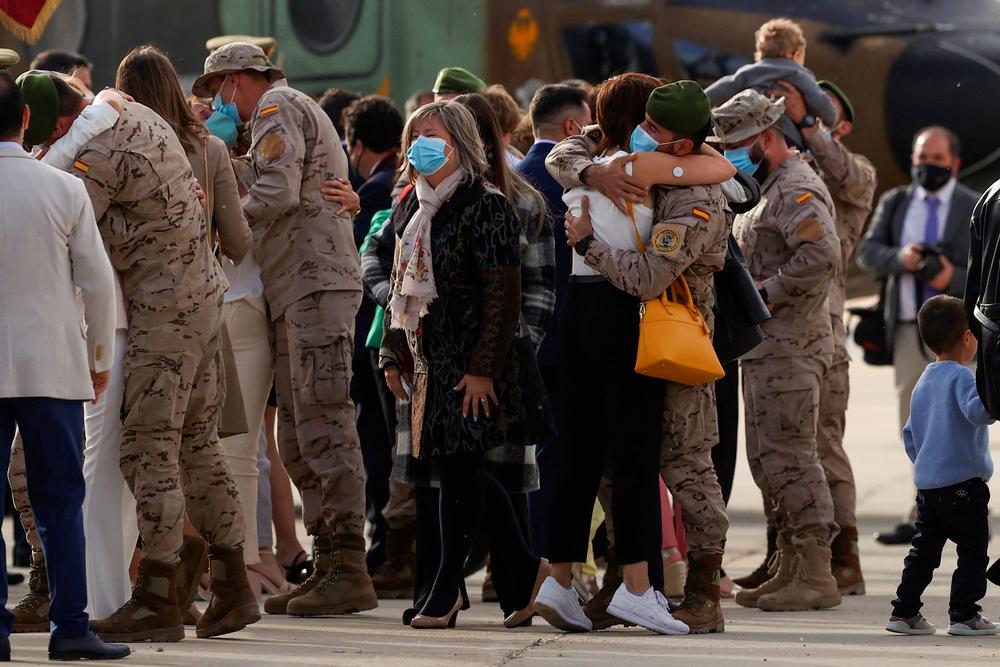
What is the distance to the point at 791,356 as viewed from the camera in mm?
6668

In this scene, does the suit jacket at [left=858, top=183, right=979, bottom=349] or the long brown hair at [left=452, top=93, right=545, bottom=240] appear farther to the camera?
the suit jacket at [left=858, top=183, right=979, bottom=349]

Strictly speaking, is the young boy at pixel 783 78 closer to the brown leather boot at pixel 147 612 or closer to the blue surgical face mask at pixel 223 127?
the blue surgical face mask at pixel 223 127

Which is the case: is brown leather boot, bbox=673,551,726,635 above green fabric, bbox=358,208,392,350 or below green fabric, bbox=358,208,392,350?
below

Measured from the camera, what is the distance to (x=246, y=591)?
18.8 ft

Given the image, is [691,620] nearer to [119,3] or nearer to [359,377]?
[359,377]

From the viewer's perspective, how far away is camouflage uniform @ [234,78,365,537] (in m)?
6.38

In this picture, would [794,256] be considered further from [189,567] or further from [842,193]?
[189,567]

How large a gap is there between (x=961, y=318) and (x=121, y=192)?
2548 millimetres

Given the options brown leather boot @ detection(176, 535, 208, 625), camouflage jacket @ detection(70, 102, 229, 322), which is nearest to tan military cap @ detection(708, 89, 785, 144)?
camouflage jacket @ detection(70, 102, 229, 322)

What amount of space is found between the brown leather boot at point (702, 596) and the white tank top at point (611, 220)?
93 cm

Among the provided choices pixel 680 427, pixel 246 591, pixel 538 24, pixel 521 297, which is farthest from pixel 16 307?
pixel 538 24

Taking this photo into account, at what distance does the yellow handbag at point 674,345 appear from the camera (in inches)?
218

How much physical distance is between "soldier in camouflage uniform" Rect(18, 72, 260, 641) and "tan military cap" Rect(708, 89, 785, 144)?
1993mm

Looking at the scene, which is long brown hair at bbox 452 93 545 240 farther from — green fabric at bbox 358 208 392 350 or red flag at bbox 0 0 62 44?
red flag at bbox 0 0 62 44
